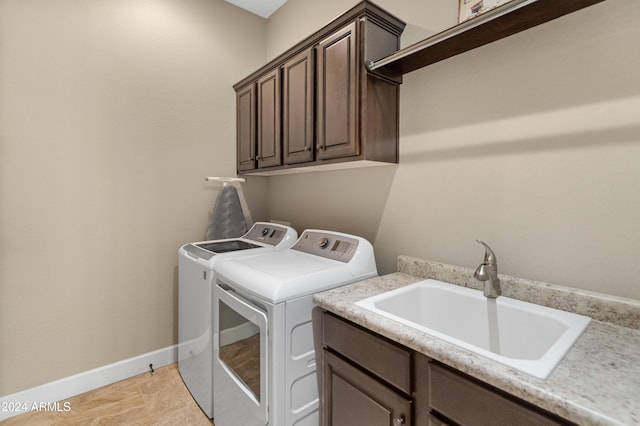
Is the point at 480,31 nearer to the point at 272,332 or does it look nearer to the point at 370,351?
the point at 370,351

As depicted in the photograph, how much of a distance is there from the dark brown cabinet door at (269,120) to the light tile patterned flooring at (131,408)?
159 centimetres

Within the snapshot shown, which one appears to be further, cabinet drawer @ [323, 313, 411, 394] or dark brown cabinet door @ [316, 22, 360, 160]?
dark brown cabinet door @ [316, 22, 360, 160]

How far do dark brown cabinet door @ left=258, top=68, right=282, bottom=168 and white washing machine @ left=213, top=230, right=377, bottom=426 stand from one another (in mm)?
777

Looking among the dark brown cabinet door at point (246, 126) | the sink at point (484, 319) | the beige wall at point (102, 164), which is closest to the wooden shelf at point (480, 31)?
the sink at point (484, 319)

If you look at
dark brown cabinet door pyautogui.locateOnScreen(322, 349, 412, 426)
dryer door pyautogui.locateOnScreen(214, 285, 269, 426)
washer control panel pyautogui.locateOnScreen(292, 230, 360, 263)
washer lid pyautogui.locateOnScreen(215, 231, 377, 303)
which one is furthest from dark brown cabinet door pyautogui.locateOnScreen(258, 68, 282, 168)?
dark brown cabinet door pyautogui.locateOnScreen(322, 349, 412, 426)

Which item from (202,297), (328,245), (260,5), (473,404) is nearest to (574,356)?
(473,404)

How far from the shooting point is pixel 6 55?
1.66 meters

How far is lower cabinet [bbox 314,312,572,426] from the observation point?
0.71 meters

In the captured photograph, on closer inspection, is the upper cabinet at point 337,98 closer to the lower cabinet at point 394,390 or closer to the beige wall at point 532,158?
the beige wall at point 532,158

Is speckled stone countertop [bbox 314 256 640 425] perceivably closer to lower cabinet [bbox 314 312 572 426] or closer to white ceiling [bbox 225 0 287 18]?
lower cabinet [bbox 314 312 572 426]

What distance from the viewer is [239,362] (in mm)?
1420

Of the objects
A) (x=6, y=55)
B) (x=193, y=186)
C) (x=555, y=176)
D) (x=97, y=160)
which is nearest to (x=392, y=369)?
(x=555, y=176)

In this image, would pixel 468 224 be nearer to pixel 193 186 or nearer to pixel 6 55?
pixel 193 186

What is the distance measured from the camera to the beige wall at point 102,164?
1.72 metres
